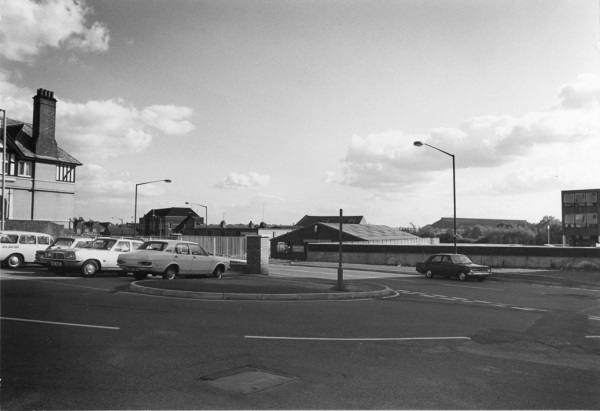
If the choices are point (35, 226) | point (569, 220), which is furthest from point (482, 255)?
point (569, 220)

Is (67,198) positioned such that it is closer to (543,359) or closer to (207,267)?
(207,267)

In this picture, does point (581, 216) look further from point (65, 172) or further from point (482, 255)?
point (65, 172)

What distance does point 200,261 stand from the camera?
66.0 feet

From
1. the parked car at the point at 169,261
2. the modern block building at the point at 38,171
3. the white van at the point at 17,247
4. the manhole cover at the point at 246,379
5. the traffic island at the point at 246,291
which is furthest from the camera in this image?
the modern block building at the point at 38,171

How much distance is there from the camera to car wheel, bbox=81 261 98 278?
1970 centimetres

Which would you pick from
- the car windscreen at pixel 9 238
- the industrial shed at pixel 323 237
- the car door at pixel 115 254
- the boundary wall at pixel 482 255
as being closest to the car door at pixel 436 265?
the boundary wall at pixel 482 255

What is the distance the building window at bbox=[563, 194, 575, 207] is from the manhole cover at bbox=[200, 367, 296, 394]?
8021 centimetres

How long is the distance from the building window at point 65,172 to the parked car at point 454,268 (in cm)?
3547

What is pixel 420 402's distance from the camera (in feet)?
17.6

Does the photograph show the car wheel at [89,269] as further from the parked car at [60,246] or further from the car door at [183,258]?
the car door at [183,258]

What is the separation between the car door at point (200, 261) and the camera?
65.5ft

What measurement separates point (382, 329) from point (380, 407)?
4.69 meters

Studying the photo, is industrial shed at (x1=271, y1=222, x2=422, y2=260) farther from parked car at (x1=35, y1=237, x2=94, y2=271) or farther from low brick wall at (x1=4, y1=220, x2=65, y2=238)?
parked car at (x1=35, y1=237, x2=94, y2=271)

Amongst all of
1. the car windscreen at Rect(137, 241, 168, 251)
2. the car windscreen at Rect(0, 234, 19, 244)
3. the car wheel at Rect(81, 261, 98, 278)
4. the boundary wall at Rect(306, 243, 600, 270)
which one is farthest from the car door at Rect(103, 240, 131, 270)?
the boundary wall at Rect(306, 243, 600, 270)
